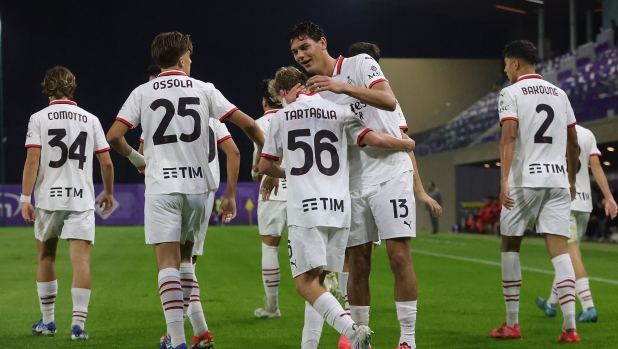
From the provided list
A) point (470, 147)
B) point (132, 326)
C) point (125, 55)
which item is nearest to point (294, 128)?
point (132, 326)

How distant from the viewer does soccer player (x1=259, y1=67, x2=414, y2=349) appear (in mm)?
4590

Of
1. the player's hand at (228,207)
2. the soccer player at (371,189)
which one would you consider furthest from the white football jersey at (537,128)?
the player's hand at (228,207)

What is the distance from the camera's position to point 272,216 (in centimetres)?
768

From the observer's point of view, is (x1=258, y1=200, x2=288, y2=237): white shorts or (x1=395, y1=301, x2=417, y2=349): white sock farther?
(x1=258, y1=200, x2=288, y2=237): white shorts

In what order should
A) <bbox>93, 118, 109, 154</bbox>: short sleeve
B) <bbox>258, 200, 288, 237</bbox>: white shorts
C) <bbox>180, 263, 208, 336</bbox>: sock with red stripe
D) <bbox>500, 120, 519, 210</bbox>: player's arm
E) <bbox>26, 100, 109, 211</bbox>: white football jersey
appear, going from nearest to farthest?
<bbox>180, 263, 208, 336</bbox>: sock with red stripe
<bbox>500, 120, 519, 210</bbox>: player's arm
<bbox>26, 100, 109, 211</bbox>: white football jersey
<bbox>93, 118, 109, 154</bbox>: short sleeve
<bbox>258, 200, 288, 237</bbox>: white shorts

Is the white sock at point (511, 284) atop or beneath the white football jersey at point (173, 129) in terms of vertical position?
beneath

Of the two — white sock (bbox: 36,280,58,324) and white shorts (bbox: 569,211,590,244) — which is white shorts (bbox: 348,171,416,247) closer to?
white sock (bbox: 36,280,58,324)

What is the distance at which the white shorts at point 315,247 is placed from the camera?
15.0ft

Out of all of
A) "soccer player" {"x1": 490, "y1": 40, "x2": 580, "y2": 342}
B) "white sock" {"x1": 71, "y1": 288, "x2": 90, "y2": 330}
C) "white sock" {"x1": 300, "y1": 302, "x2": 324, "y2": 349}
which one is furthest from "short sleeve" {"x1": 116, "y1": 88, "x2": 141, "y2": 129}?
"soccer player" {"x1": 490, "y1": 40, "x2": 580, "y2": 342}

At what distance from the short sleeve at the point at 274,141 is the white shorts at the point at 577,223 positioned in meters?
3.93

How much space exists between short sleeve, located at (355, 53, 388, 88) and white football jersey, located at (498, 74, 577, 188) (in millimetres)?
1540

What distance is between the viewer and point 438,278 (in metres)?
11.5

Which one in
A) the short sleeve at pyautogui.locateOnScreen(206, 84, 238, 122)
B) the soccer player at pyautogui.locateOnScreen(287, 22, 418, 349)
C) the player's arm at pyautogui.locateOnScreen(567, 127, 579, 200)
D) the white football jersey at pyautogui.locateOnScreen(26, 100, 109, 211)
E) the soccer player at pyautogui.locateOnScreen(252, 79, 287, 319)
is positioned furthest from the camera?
the soccer player at pyautogui.locateOnScreen(252, 79, 287, 319)

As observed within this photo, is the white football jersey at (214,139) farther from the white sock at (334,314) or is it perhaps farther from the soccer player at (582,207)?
the soccer player at (582,207)
